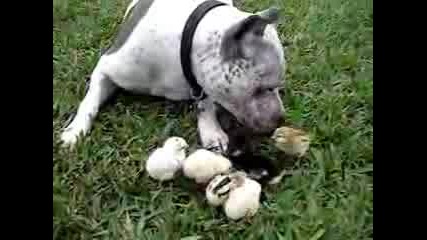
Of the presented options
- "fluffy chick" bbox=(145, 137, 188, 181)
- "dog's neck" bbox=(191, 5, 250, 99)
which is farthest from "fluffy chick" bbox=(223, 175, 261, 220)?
"dog's neck" bbox=(191, 5, 250, 99)

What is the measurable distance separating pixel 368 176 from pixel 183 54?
62 cm

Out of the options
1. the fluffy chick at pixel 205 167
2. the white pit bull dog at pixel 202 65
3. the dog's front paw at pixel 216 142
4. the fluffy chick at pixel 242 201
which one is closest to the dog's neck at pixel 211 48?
the white pit bull dog at pixel 202 65

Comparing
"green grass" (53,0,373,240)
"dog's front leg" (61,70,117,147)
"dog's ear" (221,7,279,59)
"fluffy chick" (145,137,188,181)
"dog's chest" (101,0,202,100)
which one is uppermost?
"dog's ear" (221,7,279,59)

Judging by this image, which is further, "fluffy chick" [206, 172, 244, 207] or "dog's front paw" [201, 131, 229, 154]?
"dog's front paw" [201, 131, 229, 154]

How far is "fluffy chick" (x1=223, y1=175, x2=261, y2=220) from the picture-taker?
1814 millimetres

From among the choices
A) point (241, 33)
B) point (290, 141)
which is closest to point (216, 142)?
point (290, 141)

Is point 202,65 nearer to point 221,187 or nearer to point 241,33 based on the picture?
point 241,33

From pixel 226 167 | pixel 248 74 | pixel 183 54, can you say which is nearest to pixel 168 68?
pixel 183 54

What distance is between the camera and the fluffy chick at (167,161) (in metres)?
1.95

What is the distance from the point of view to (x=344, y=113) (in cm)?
232

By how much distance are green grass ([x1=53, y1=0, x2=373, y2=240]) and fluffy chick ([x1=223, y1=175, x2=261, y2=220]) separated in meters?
0.03

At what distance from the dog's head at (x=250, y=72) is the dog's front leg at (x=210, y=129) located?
0.08 m

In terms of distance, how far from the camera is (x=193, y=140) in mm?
2199

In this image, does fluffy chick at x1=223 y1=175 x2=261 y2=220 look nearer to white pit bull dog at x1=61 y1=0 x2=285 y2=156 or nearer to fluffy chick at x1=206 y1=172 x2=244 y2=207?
fluffy chick at x1=206 y1=172 x2=244 y2=207
